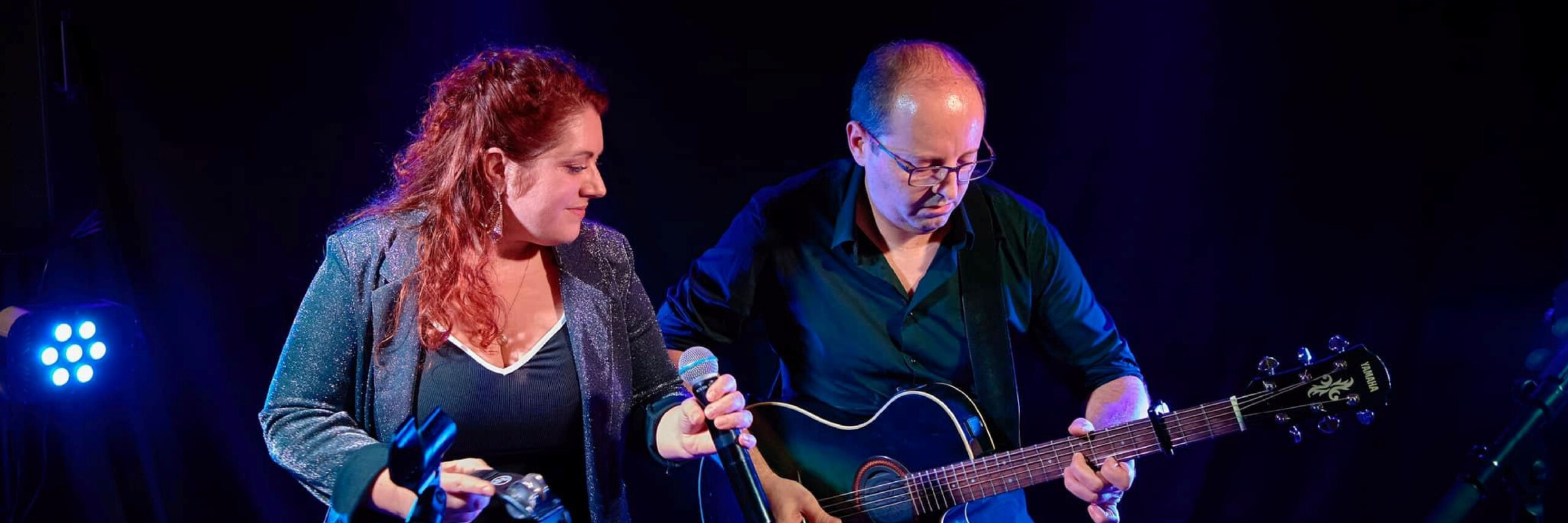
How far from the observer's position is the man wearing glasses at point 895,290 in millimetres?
2842

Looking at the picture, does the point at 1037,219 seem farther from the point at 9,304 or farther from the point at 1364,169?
the point at 9,304

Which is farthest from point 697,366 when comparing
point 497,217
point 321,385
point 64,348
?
point 64,348

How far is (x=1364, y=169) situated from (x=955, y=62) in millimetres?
1673

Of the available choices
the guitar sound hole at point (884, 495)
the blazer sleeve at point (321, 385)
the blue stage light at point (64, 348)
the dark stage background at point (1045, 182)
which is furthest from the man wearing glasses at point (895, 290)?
the blue stage light at point (64, 348)

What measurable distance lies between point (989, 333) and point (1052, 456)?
1.38ft

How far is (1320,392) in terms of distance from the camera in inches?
96.9

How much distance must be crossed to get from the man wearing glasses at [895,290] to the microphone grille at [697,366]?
3.02 ft

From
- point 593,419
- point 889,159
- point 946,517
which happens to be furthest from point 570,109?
point 946,517

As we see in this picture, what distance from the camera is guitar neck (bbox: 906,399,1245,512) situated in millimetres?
2518

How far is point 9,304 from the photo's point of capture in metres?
3.19

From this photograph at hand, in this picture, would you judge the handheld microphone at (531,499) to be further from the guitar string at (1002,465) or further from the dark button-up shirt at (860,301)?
the dark button-up shirt at (860,301)

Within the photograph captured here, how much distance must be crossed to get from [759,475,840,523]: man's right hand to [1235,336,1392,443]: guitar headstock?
1.08m

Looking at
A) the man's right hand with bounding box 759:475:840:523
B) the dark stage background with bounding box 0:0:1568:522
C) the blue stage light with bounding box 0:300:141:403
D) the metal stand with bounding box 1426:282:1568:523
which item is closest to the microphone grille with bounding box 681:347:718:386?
the man's right hand with bounding box 759:475:840:523

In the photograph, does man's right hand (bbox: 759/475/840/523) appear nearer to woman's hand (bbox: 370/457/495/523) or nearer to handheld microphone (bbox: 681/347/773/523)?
handheld microphone (bbox: 681/347/773/523)
